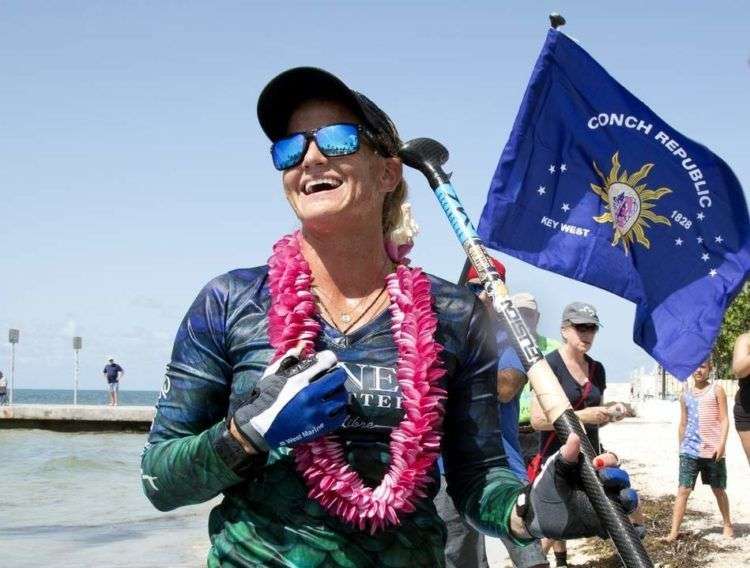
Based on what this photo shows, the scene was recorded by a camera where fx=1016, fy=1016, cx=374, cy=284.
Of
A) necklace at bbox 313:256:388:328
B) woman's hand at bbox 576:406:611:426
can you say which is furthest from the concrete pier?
necklace at bbox 313:256:388:328

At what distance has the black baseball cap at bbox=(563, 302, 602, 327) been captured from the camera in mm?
7344

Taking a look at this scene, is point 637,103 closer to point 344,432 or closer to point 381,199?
point 381,199

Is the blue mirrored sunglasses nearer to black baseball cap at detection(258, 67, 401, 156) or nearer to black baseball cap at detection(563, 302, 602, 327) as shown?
black baseball cap at detection(258, 67, 401, 156)

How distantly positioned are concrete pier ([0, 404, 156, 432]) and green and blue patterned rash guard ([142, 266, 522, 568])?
31.7m

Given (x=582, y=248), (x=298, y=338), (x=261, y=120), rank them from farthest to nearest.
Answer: (x=582, y=248) → (x=261, y=120) → (x=298, y=338)

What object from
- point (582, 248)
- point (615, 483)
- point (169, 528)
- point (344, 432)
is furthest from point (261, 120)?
point (169, 528)

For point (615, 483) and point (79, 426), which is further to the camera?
point (79, 426)

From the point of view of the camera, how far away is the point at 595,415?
23.0ft

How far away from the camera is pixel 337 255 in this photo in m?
2.72

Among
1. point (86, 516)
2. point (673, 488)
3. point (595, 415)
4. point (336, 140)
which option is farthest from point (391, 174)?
point (86, 516)

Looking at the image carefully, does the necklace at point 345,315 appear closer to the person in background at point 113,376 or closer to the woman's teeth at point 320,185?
the woman's teeth at point 320,185

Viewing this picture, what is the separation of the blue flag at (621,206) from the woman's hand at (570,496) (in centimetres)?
254

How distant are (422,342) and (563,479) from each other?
1.58ft

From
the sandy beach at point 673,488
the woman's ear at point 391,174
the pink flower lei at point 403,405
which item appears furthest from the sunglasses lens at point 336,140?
the sandy beach at point 673,488
